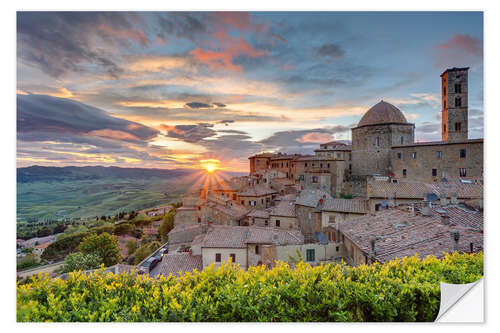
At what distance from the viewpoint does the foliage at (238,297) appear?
9.07 feet

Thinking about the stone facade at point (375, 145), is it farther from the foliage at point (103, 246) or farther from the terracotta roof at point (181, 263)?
the foliage at point (103, 246)

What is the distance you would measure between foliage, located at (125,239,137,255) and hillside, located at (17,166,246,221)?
1.98 m

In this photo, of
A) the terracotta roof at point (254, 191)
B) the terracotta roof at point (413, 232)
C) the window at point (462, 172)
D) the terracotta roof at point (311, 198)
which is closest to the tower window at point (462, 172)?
the window at point (462, 172)

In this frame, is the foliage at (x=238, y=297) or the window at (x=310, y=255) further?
the window at (x=310, y=255)

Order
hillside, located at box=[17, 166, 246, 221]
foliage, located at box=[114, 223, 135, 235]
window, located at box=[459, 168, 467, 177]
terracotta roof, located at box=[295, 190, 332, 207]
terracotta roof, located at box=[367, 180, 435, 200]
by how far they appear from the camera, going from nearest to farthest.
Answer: hillside, located at box=[17, 166, 246, 221] → foliage, located at box=[114, 223, 135, 235] → terracotta roof, located at box=[367, 180, 435, 200] → window, located at box=[459, 168, 467, 177] → terracotta roof, located at box=[295, 190, 332, 207]

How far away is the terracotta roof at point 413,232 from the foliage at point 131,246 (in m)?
7.33

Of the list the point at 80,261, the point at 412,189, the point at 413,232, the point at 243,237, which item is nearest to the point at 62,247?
the point at 80,261

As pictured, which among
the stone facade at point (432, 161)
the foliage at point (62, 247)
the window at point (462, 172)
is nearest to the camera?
the foliage at point (62, 247)

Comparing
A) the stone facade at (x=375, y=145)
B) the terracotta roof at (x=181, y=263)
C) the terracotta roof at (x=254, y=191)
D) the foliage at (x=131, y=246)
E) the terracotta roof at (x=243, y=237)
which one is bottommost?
the terracotta roof at (x=181, y=263)

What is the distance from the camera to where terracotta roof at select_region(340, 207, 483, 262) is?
4.77 meters

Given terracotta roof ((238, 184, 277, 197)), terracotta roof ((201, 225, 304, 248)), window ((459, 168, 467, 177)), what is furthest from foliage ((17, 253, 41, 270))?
window ((459, 168, 467, 177))

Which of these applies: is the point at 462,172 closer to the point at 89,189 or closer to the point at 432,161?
the point at 432,161

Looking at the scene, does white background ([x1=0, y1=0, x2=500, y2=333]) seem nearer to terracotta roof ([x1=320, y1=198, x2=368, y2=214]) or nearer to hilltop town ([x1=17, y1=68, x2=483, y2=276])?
hilltop town ([x1=17, y1=68, x2=483, y2=276])

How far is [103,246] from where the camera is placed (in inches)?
255
